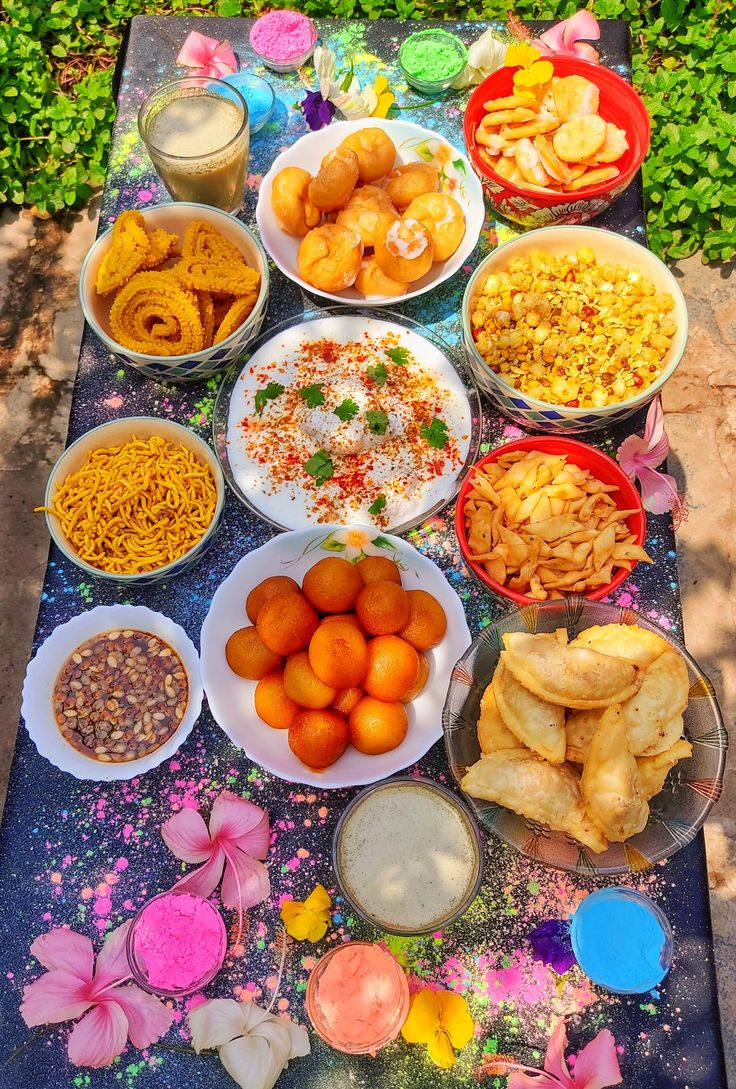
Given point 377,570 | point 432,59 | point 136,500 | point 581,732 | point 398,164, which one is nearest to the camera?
point 581,732

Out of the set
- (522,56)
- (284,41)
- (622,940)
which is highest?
(522,56)

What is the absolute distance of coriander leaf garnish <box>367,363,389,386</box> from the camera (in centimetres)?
187

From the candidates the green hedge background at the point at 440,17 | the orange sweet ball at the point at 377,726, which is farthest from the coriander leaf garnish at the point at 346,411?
the green hedge background at the point at 440,17

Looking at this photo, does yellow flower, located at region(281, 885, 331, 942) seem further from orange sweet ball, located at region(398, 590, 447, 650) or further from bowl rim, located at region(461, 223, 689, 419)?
bowl rim, located at region(461, 223, 689, 419)

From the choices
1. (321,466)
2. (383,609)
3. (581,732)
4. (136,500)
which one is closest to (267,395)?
(321,466)

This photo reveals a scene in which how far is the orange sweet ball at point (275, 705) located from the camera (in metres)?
1.59

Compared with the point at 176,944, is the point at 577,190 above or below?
above

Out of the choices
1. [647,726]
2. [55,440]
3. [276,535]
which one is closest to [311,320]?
[276,535]

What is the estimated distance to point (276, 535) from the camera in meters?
1.80

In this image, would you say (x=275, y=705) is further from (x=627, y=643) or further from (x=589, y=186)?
(x=589, y=186)

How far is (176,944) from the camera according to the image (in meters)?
1.50

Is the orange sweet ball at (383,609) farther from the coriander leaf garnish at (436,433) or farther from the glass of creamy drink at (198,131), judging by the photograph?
the glass of creamy drink at (198,131)

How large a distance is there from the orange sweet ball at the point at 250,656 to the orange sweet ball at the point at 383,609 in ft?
0.64

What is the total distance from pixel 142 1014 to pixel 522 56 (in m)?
2.27
